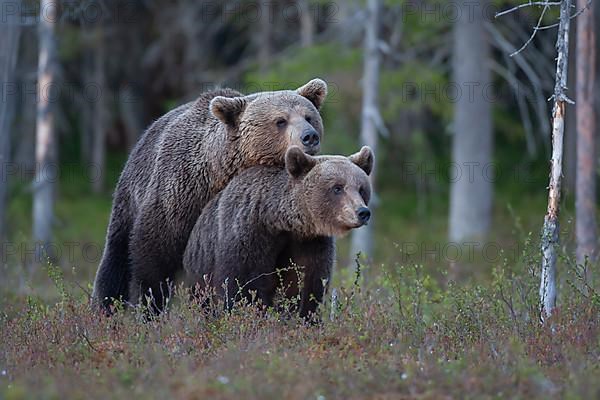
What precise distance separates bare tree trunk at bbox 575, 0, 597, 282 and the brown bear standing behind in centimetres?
563

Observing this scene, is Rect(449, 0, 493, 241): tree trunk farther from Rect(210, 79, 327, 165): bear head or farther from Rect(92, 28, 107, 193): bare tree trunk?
Rect(210, 79, 327, 165): bear head

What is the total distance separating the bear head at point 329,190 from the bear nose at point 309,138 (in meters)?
0.33

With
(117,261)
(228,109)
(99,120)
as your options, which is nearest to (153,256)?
(117,261)

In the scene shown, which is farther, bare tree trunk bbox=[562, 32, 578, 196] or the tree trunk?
bare tree trunk bbox=[562, 32, 578, 196]

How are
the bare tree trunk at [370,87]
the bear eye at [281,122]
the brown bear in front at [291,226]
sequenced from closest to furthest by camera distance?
the brown bear in front at [291,226], the bear eye at [281,122], the bare tree trunk at [370,87]

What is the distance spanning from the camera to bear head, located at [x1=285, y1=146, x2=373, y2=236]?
28.9 ft

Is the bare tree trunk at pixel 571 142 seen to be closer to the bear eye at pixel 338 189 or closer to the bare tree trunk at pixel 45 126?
the bare tree trunk at pixel 45 126

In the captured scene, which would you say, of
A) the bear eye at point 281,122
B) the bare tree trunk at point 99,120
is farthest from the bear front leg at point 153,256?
the bare tree trunk at point 99,120

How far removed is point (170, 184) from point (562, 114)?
373 centimetres

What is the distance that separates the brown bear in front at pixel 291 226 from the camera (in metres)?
8.91

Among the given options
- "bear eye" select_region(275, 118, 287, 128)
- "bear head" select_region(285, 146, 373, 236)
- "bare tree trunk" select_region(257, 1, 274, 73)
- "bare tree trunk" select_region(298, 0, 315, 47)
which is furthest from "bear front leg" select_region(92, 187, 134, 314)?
"bare tree trunk" select_region(257, 1, 274, 73)

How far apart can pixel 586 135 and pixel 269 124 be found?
21.8 feet

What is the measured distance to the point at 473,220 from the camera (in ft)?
71.6

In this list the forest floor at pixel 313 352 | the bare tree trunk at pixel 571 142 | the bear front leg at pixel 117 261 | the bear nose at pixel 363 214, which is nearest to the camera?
the forest floor at pixel 313 352
